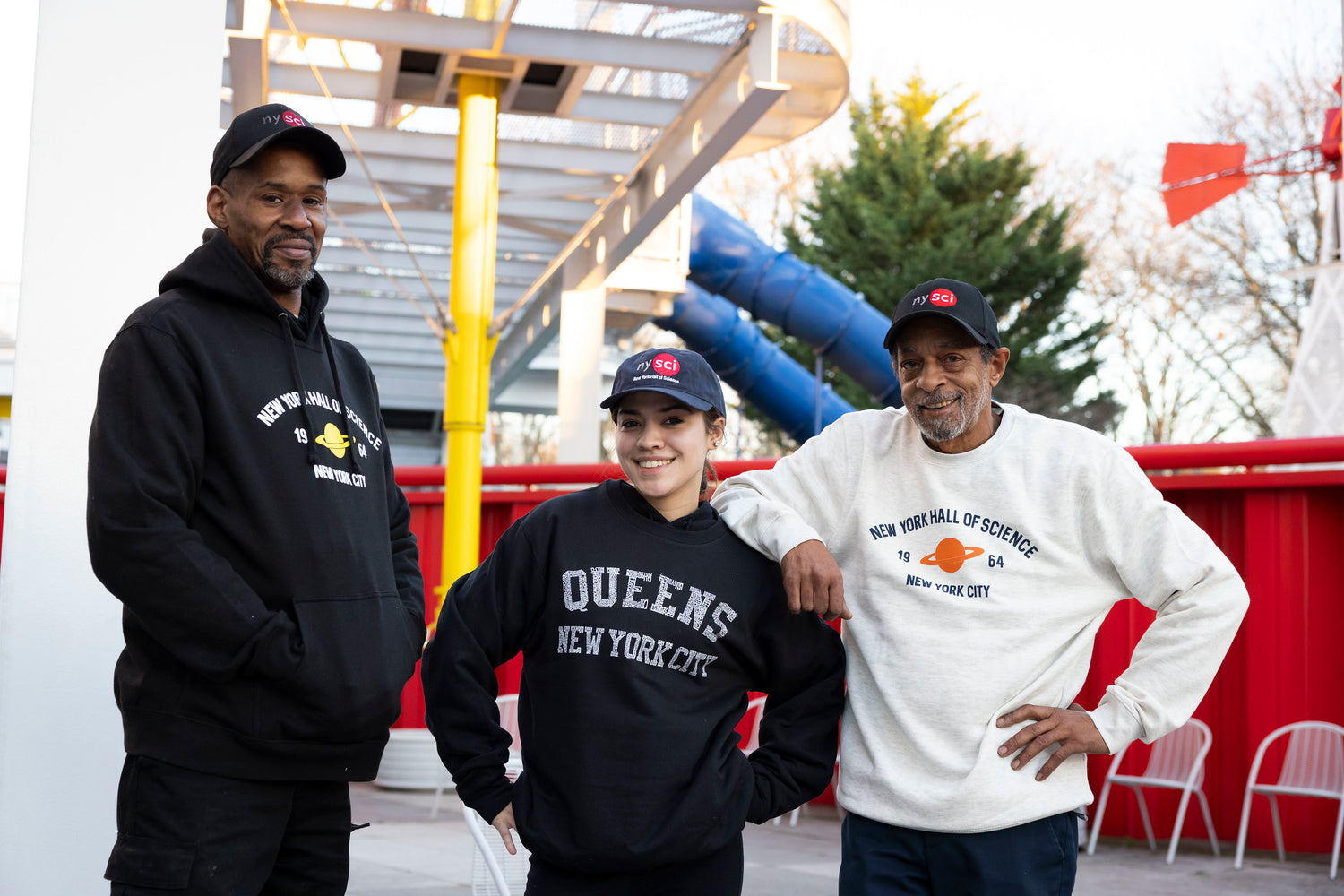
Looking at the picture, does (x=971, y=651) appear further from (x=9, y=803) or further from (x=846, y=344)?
(x=846, y=344)

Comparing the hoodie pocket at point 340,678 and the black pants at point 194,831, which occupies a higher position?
the hoodie pocket at point 340,678

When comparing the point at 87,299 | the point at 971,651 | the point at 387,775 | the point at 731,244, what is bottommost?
the point at 387,775

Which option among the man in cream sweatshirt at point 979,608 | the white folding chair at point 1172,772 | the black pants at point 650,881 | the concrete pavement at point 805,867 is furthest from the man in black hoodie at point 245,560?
the white folding chair at point 1172,772

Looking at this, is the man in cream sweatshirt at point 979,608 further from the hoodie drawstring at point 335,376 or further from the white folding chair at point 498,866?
the white folding chair at point 498,866

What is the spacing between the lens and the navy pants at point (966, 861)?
2.76 meters

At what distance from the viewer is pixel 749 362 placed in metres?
20.7

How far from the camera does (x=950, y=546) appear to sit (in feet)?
9.50

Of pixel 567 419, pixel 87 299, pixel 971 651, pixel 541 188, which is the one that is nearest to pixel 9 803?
pixel 87 299

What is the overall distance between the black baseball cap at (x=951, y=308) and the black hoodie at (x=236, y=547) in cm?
129

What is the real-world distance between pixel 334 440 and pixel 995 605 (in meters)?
1.49

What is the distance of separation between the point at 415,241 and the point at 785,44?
608 centimetres

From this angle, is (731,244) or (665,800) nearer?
(665,800)

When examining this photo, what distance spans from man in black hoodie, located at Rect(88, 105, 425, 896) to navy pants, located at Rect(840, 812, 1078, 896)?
43.2 inches

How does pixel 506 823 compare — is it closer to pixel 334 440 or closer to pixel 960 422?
pixel 334 440
